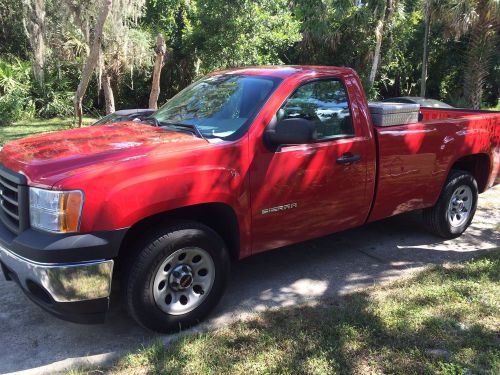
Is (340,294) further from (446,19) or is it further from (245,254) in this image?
(446,19)

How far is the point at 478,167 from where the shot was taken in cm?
586

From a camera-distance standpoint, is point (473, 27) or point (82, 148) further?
point (473, 27)

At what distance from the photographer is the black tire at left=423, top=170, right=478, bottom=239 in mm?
5395

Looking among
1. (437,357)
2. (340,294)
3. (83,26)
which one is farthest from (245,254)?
(83,26)

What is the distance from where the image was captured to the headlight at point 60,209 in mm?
2986

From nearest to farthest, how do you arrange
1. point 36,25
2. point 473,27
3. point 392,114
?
1. point 392,114
2. point 36,25
3. point 473,27

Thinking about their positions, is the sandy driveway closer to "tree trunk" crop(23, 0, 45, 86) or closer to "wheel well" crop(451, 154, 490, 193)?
"wheel well" crop(451, 154, 490, 193)

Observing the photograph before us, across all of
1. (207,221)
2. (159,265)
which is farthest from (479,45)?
(159,265)

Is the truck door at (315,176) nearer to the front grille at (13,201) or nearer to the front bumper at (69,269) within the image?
the front bumper at (69,269)

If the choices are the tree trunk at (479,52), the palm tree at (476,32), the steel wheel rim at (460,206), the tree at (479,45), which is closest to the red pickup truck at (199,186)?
the steel wheel rim at (460,206)

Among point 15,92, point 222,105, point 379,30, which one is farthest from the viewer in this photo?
point 379,30

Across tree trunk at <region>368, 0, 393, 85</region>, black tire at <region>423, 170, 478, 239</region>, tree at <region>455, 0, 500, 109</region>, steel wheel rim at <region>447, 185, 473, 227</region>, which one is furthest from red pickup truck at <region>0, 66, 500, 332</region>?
tree trunk at <region>368, 0, 393, 85</region>

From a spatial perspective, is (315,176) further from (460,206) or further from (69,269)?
(460,206)

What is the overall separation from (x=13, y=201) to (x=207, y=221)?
1.37 meters
